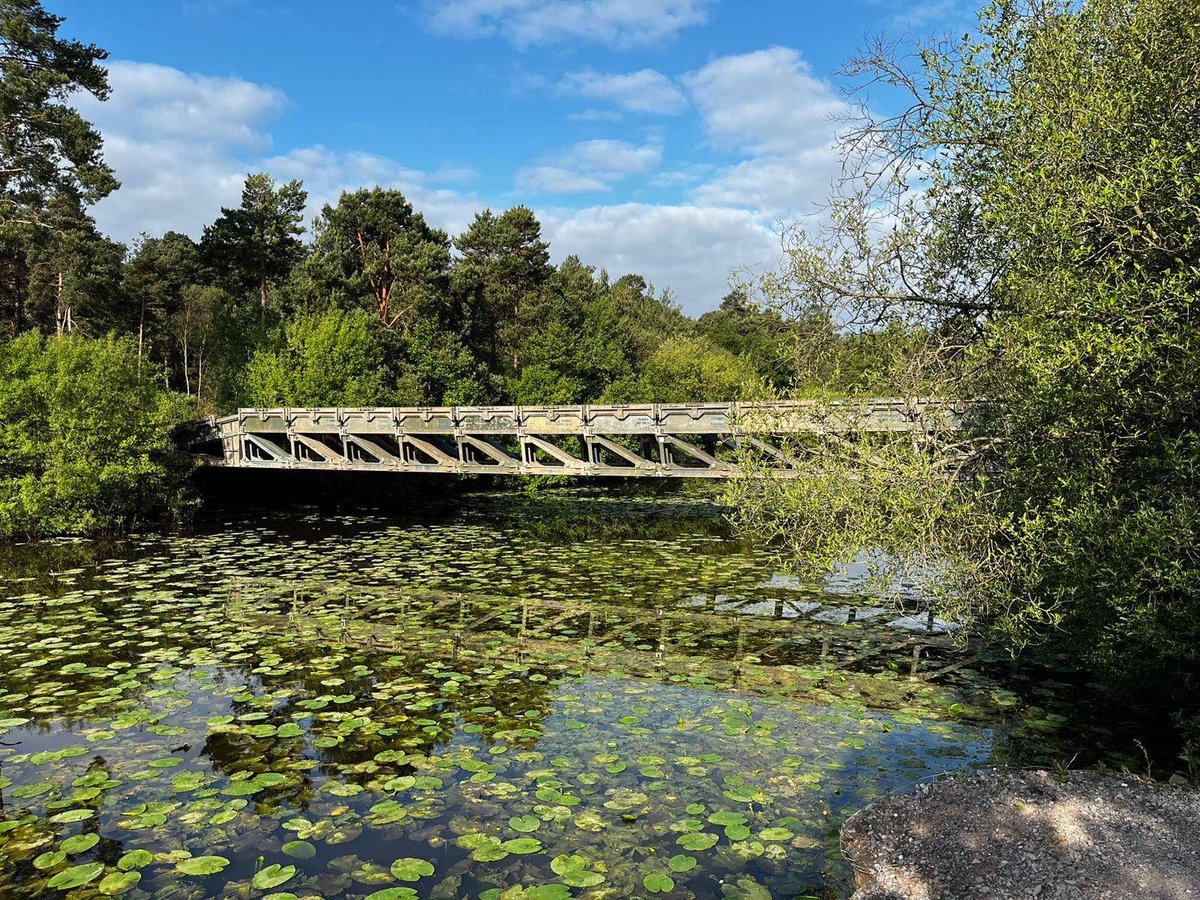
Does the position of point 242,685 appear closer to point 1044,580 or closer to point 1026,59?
point 1044,580

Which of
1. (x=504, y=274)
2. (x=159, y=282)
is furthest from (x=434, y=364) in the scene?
(x=159, y=282)

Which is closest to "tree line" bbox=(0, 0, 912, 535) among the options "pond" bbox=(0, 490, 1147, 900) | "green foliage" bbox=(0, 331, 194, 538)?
"green foliage" bbox=(0, 331, 194, 538)

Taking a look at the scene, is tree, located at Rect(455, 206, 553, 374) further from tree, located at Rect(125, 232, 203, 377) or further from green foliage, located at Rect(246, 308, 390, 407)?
tree, located at Rect(125, 232, 203, 377)

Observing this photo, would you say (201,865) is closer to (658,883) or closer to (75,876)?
(75,876)

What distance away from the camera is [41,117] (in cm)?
2352

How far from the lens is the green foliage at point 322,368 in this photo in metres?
28.4

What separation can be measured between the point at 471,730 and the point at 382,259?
30927 mm

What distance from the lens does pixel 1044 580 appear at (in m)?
7.38

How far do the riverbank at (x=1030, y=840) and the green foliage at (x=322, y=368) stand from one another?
84.0ft

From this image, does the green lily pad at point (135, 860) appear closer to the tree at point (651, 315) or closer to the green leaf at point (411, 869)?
the green leaf at point (411, 869)

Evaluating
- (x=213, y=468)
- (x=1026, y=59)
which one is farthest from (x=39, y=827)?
(x=213, y=468)

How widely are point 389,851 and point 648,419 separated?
13.6 meters

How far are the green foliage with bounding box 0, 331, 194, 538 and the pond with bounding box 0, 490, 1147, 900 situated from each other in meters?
4.57

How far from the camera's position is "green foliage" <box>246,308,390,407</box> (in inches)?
1118
